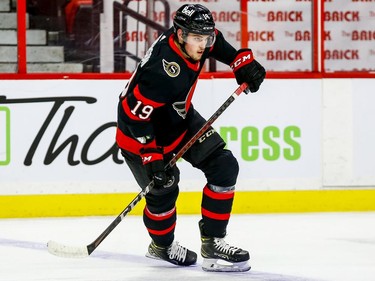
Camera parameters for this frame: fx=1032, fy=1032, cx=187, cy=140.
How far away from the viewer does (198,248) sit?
4.62 m

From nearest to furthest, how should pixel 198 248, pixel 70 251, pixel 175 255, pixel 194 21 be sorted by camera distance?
pixel 194 21 → pixel 70 251 → pixel 175 255 → pixel 198 248

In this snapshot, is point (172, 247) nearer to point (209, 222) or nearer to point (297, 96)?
point (209, 222)

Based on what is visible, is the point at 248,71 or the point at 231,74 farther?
the point at 231,74

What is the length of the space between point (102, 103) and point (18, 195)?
2.28ft

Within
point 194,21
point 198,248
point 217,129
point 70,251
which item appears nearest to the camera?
point 194,21

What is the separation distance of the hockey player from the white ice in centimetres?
11

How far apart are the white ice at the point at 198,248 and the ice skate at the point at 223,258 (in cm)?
4

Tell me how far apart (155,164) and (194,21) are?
539 millimetres

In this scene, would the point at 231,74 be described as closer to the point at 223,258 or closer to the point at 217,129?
the point at 217,129

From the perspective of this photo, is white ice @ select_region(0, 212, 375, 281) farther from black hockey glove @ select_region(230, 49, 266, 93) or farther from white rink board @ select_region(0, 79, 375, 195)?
black hockey glove @ select_region(230, 49, 266, 93)

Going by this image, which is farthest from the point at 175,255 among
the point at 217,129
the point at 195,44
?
the point at 217,129

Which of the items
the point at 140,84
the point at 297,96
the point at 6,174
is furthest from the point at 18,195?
the point at 140,84

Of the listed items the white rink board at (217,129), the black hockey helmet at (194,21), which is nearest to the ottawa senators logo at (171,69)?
the black hockey helmet at (194,21)

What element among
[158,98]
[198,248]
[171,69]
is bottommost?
[198,248]
